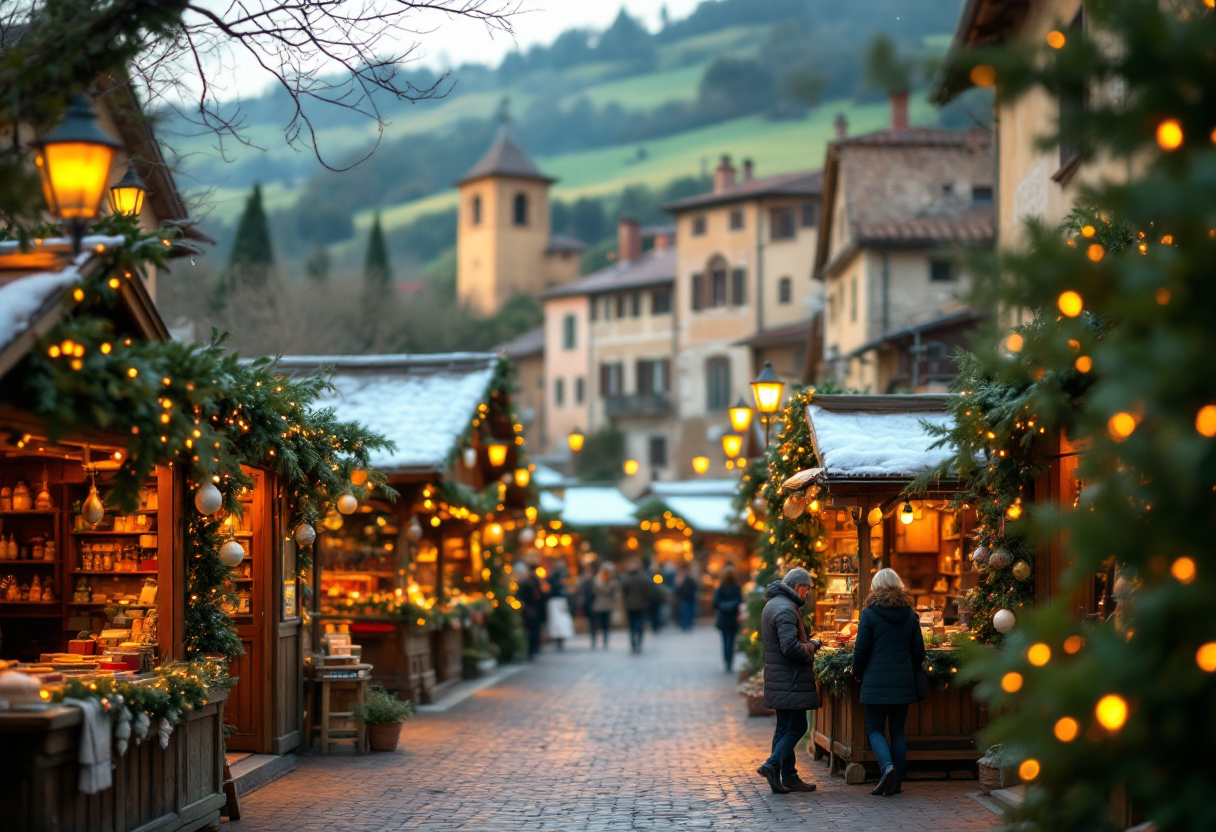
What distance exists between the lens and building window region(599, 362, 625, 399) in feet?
232

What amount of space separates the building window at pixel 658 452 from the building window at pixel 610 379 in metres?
3.14

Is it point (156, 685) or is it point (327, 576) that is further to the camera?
point (327, 576)

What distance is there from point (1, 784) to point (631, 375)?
62812 mm

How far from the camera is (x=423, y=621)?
18.7 metres

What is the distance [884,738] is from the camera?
11.4m

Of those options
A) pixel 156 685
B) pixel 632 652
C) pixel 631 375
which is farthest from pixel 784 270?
pixel 156 685

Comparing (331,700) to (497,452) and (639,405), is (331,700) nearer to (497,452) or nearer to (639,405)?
(497,452)

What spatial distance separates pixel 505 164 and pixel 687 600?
60.9m

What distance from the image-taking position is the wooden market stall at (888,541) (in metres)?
12.2

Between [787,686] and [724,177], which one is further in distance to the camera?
[724,177]

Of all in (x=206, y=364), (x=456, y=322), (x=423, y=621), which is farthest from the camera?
(x=456, y=322)

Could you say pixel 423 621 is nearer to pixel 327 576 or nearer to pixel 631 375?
pixel 327 576

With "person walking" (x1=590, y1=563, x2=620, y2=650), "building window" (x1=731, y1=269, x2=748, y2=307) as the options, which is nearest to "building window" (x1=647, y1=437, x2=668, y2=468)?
"building window" (x1=731, y1=269, x2=748, y2=307)

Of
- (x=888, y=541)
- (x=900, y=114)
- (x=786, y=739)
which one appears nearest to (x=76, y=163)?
(x=786, y=739)
